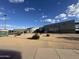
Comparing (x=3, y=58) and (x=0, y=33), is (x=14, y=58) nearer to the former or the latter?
(x=3, y=58)

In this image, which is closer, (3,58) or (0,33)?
(3,58)

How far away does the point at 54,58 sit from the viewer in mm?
9656

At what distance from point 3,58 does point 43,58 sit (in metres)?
2.53

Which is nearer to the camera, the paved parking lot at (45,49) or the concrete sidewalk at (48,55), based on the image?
the concrete sidewalk at (48,55)

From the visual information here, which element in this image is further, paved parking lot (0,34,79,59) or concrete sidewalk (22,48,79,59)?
paved parking lot (0,34,79,59)

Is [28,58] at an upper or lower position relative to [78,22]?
lower

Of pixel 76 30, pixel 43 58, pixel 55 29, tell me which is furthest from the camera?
pixel 55 29

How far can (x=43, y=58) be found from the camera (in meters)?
9.53

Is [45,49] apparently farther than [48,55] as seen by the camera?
Yes

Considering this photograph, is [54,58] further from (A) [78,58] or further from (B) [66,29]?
(B) [66,29]

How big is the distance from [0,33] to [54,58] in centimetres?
4306

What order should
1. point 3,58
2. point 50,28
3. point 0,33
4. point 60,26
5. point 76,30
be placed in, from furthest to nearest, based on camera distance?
point 50,28
point 60,26
point 76,30
point 0,33
point 3,58

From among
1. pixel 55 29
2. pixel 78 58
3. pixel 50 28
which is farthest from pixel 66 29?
pixel 78 58

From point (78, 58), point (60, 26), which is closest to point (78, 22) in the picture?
point (60, 26)
